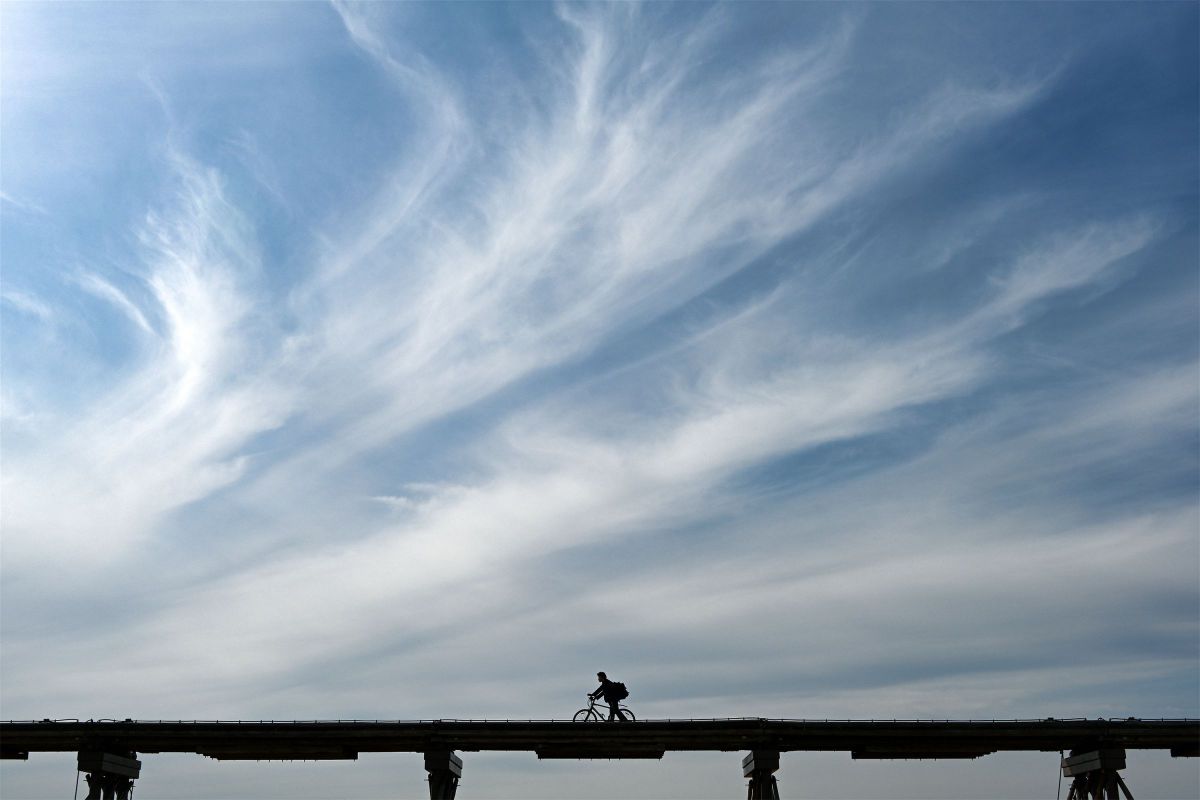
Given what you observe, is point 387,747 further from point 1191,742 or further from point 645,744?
point 1191,742

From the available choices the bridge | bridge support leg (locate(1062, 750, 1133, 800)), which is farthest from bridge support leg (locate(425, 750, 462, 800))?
bridge support leg (locate(1062, 750, 1133, 800))

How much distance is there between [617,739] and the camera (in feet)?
104

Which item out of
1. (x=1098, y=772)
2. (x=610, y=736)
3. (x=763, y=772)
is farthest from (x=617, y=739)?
(x=1098, y=772)

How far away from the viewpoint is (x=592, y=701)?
34.0 meters

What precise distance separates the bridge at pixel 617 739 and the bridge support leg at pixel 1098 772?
0.09ft

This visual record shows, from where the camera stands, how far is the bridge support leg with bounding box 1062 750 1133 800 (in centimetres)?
3061

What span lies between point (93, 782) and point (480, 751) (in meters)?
11.2

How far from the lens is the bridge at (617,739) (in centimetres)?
3098

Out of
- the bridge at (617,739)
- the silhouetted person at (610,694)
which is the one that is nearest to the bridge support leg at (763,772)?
the bridge at (617,739)

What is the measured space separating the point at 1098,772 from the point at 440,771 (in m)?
18.9

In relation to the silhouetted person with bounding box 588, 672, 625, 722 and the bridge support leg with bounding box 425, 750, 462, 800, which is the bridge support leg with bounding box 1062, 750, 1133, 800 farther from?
the bridge support leg with bounding box 425, 750, 462, 800

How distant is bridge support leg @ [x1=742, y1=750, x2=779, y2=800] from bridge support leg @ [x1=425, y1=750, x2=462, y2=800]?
8711 millimetres

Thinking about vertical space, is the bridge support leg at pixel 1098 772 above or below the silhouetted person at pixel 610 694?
below

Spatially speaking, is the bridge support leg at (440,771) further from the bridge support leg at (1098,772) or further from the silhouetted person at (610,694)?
the bridge support leg at (1098,772)
